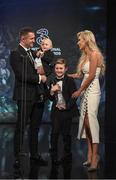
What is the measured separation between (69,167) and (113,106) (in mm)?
3114

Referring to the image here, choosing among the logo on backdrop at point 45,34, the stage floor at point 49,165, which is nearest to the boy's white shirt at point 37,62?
the stage floor at point 49,165

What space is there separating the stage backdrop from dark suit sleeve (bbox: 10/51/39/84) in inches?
124

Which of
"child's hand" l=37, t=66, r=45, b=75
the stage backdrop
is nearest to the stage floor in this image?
"child's hand" l=37, t=66, r=45, b=75

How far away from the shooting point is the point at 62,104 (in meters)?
5.75

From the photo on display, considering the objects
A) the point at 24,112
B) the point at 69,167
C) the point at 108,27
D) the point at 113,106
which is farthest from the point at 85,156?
the point at 108,27

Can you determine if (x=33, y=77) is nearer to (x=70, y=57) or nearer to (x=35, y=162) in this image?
(x=35, y=162)

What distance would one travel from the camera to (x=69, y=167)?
5.34 m

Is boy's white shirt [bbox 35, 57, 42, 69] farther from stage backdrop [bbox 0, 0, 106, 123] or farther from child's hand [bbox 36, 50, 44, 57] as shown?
stage backdrop [bbox 0, 0, 106, 123]

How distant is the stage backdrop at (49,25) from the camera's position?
8.45 meters

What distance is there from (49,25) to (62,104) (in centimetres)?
306

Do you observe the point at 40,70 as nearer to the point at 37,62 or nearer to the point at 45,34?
the point at 37,62

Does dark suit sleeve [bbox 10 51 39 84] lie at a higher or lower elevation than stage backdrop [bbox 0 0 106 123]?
lower

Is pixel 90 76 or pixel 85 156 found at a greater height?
pixel 90 76

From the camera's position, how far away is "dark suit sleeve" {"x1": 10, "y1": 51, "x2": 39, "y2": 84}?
17.0 feet
